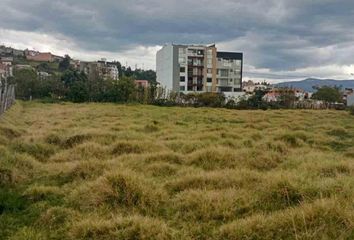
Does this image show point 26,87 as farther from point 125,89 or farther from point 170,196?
point 170,196

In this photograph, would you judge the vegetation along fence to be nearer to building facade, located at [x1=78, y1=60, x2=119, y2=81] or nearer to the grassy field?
the grassy field

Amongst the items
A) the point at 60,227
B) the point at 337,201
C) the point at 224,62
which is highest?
the point at 224,62

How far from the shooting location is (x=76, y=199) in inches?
230

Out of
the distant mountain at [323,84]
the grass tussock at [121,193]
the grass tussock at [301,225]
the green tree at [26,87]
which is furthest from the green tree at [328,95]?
the grass tussock at [301,225]

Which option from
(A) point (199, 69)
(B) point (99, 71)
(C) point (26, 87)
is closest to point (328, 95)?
(A) point (199, 69)

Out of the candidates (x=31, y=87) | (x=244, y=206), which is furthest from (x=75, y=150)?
(x=31, y=87)

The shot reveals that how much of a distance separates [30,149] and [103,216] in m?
5.31

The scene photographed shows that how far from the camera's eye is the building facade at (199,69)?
6794 cm

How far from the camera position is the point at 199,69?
226 ft

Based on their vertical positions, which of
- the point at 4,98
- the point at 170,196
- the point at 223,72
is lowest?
the point at 170,196

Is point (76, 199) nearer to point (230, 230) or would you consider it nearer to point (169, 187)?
point (169, 187)

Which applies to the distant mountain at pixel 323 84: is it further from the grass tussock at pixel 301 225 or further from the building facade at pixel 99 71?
the grass tussock at pixel 301 225

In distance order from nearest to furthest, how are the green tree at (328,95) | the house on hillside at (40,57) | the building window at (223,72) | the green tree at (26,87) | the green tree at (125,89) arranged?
1. the green tree at (125,89)
2. the green tree at (26,87)
3. the green tree at (328,95)
4. the building window at (223,72)
5. the house on hillside at (40,57)

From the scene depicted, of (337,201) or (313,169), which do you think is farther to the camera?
(313,169)
